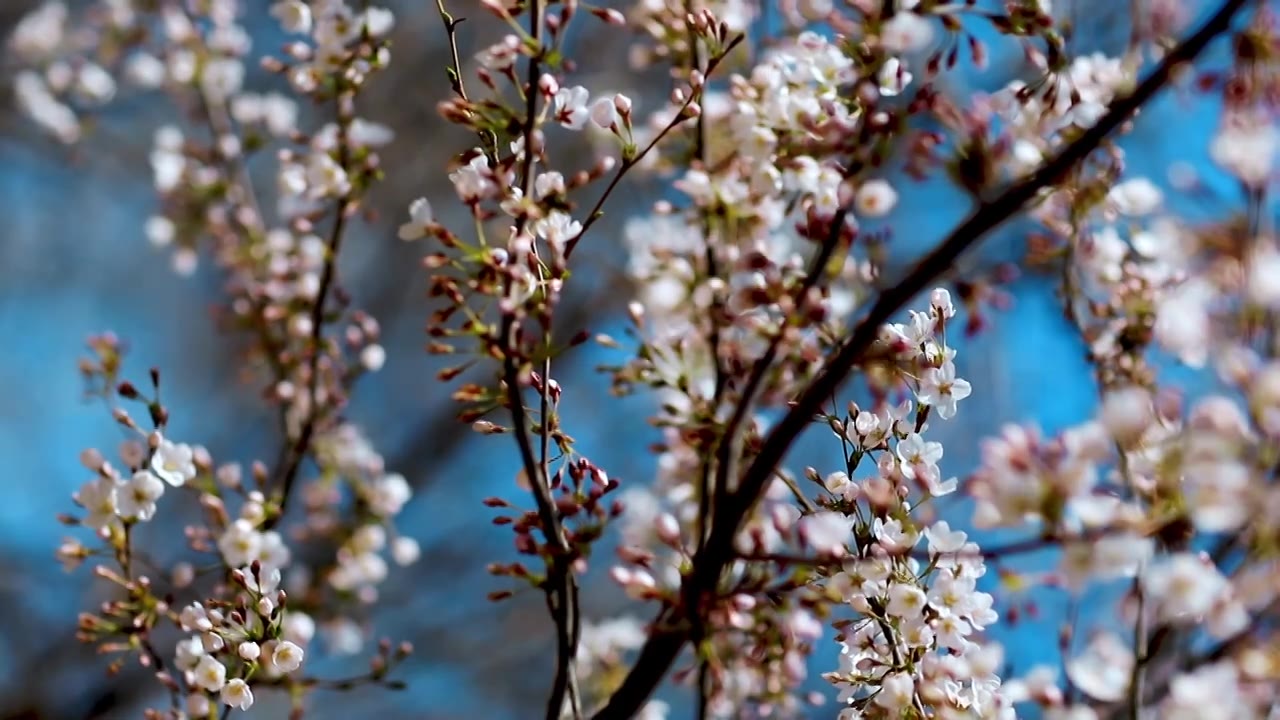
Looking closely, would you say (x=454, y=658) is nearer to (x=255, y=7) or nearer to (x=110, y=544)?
(x=255, y=7)

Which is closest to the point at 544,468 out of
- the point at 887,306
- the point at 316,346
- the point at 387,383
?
the point at 887,306

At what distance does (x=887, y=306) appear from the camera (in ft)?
1.67

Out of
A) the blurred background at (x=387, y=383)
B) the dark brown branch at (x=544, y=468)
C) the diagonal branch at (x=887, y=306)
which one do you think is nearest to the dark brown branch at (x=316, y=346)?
the dark brown branch at (x=544, y=468)

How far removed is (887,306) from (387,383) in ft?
9.63

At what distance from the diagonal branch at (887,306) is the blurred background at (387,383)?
6.37ft

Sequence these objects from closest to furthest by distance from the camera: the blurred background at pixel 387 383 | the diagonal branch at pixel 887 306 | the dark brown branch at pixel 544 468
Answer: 1. the diagonal branch at pixel 887 306
2. the dark brown branch at pixel 544 468
3. the blurred background at pixel 387 383

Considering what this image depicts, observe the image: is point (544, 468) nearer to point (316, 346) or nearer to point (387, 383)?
point (316, 346)

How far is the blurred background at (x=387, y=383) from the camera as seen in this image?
278 centimetres

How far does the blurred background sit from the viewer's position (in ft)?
9.12

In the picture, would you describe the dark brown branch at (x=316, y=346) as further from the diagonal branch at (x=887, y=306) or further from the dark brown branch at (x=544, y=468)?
the diagonal branch at (x=887, y=306)

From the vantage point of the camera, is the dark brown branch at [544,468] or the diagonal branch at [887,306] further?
the dark brown branch at [544,468]

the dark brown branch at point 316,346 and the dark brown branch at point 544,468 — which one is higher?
the dark brown branch at point 316,346

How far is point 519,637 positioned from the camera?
3139 mm

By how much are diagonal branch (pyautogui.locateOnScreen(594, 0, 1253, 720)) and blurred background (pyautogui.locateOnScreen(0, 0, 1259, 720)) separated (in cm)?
194
